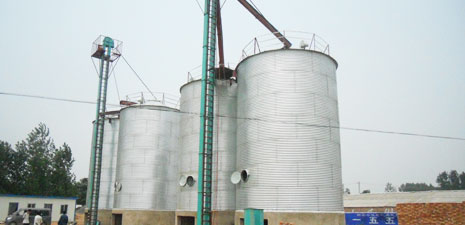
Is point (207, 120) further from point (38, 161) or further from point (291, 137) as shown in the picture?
point (38, 161)

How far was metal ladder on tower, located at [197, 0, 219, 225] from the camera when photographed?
20594 millimetres

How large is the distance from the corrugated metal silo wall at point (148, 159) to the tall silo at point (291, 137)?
10.6m

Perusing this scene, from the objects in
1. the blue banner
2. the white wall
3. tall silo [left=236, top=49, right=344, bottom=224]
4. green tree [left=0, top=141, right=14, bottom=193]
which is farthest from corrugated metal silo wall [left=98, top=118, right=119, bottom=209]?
green tree [left=0, top=141, right=14, bottom=193]

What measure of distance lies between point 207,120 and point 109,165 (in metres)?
20.9

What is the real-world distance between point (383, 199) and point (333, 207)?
4010 cm

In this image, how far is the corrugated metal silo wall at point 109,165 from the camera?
122 ft

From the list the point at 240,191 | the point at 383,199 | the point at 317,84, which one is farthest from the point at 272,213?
the point at 383,199

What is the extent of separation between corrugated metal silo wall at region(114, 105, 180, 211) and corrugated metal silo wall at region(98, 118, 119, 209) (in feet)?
18.3

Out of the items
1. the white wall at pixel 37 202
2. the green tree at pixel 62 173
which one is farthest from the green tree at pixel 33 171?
the white wall at pixel 37 202

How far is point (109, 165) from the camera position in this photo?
3856 centimetres

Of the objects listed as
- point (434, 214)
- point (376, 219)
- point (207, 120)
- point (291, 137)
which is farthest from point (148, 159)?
point (434, 214)

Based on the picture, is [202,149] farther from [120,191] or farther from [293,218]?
[120,191]

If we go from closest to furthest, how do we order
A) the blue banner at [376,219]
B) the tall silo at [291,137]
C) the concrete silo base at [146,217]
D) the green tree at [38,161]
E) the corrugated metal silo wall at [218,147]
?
the blue banner at [376,219] → the tall silo at [291,137] → the corrugated metal silo wall at [218,147] → the concrete silo base at [146,217] → the green tree at [38,161]

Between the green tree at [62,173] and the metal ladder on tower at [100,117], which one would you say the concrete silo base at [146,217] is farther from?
the green tree at [62,173]
